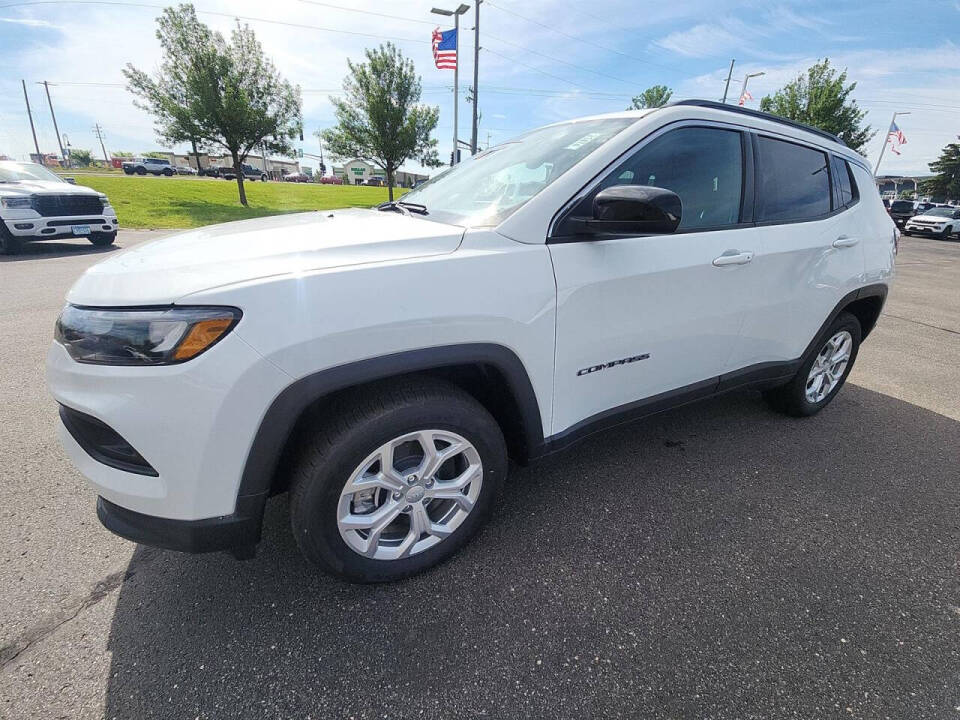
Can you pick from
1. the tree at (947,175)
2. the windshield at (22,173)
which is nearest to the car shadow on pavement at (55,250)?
the windshield at (22,173)

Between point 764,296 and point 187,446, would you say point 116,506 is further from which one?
point 764,296

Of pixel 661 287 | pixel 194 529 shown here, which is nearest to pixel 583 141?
pixel 661 287

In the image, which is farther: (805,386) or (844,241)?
(805,386)

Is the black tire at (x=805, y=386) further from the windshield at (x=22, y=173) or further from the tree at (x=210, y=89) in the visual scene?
the tree at (x=210, y=89)

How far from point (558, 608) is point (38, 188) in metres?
11.6

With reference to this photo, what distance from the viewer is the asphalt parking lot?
59.0 inches

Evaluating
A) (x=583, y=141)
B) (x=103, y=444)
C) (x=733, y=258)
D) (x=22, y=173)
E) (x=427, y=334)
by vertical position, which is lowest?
(x=103, y=444)

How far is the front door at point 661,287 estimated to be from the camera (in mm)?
1907

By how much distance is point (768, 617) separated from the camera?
5.89ft

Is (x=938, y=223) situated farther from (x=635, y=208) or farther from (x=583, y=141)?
(x=635, y=208)

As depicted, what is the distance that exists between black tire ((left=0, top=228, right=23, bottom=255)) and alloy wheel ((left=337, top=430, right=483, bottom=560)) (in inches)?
423

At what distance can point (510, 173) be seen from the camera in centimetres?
236

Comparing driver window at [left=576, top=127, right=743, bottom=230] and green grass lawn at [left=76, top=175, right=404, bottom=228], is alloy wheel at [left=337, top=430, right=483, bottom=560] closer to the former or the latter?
driver window at [left=576, top=127, right=743, bottom=230]

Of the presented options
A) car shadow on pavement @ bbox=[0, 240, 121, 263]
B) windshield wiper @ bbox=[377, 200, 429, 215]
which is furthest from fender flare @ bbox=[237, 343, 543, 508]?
car shadow on pavement @ bbox=[0, 240, 121, 263]
